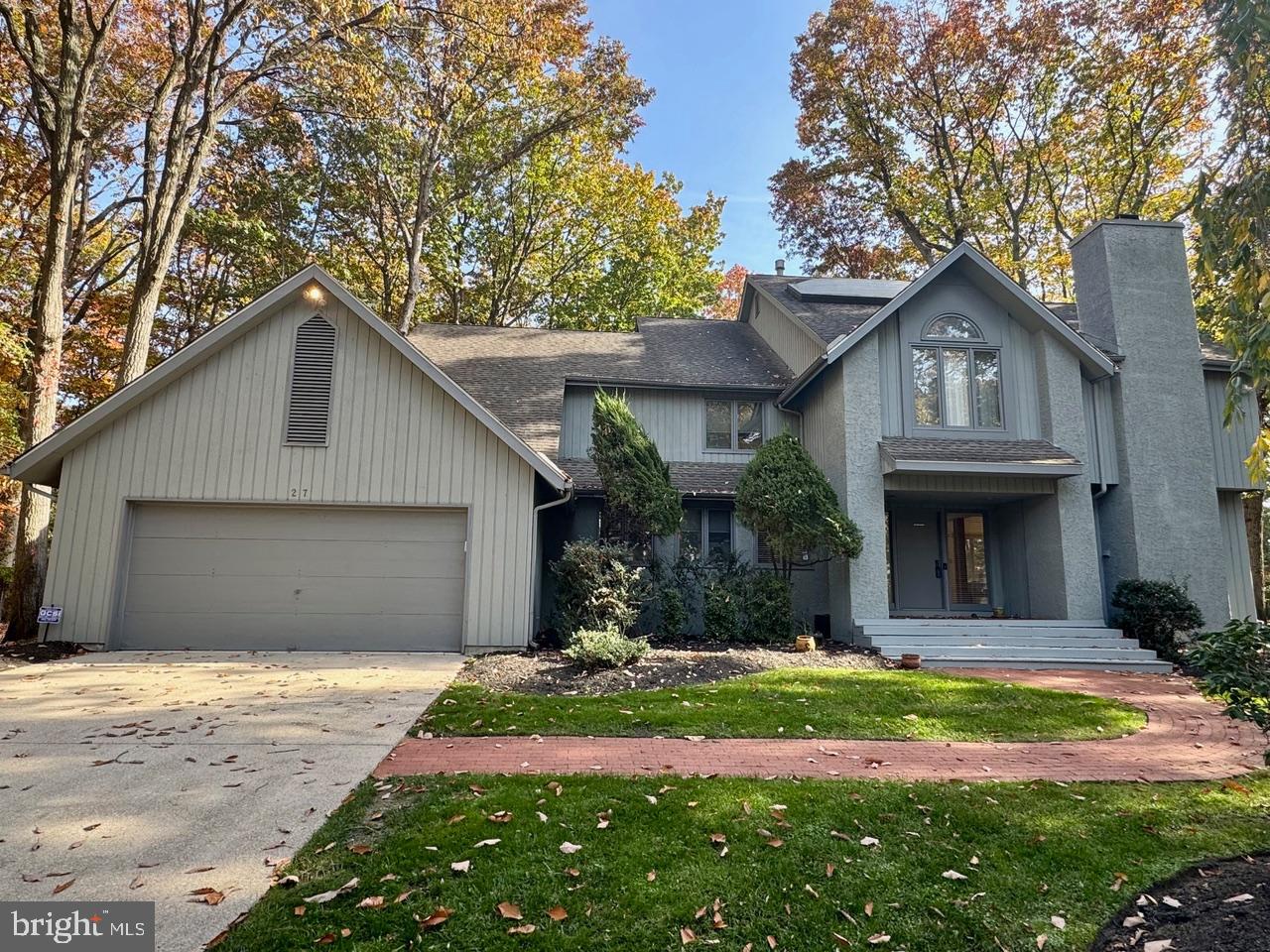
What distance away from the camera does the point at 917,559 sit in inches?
525

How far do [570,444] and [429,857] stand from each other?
10.6 meters

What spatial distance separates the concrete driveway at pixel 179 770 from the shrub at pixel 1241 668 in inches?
215

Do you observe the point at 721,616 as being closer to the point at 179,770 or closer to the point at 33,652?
the point at 179,770

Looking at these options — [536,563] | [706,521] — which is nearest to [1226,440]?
[706,521]

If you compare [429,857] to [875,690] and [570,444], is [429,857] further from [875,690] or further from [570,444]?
[570,444]

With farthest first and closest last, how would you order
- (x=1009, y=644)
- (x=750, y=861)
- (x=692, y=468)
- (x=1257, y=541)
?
(x=1257, y=541) < (x=692, y=468) < (x=1009, y=644) < (x=750, y=861)

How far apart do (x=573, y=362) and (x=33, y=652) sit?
34.5ft

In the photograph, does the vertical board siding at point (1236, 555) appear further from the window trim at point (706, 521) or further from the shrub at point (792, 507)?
the window trim at point (706, 521)

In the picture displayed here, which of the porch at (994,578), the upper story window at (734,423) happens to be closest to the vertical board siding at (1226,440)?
the porch at (994,578)

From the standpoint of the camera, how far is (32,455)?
948 cm

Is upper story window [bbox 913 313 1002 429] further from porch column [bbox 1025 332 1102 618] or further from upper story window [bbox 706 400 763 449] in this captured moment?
upper story window [bbox 706 400 763 449]

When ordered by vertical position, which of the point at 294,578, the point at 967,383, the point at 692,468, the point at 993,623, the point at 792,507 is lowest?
the point at 993,623

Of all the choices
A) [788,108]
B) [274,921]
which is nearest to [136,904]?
[274,921]

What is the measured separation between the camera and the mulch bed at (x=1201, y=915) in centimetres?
283
